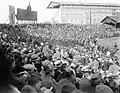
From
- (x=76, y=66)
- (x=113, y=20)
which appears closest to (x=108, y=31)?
(x=113, y=20)

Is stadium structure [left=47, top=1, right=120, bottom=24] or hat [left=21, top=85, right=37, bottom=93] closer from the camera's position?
hat [left=21, top=85, right=37, bottom=93]

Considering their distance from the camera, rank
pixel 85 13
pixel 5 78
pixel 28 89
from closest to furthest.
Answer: pixel 5 78, pixel 28 89, pixel 85 13

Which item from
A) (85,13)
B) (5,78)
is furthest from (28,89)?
(85,13)

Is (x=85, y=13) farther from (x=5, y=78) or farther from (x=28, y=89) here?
(x=5, y=78)

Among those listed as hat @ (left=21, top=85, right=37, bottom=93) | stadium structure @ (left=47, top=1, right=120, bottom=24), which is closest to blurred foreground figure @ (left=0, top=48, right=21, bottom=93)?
hat @ (left=21, top=85, right=37, bottom=93)

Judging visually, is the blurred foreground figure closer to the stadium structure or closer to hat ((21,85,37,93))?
hat ((21,85,37,93))

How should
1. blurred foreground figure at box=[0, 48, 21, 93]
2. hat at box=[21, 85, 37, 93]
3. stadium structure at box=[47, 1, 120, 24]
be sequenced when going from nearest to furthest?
blurred foreground figure at box=[0, 48, 21, 93] < hat at box=[21, 85, 37, 93] < stadium structure at box=[47, 1, 120, 24]

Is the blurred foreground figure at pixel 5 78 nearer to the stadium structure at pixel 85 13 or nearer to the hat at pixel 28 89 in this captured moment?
the hat at pixel 28 89

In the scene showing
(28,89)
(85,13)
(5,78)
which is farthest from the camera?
(85,13)

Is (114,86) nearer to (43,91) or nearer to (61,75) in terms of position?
(61,75)

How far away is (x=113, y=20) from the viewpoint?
667 inches

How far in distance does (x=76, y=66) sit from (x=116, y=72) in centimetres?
18

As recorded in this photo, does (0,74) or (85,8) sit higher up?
(85,8)

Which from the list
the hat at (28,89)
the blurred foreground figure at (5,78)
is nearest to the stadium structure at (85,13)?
the hat at (28,89)
